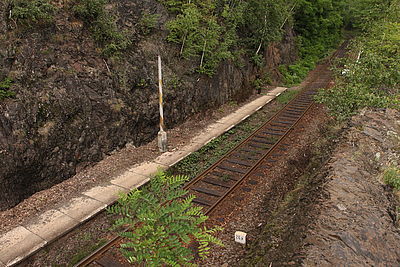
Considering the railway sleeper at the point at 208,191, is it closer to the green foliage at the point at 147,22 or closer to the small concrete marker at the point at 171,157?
the small concrete marker at the point at 171,157

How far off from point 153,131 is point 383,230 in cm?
987

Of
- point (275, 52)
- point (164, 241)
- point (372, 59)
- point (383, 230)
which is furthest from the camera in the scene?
point (275, 52)

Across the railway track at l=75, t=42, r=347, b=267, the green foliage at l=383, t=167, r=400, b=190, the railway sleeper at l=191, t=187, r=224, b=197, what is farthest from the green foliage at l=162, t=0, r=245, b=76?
the green foliage at l=383, t=167, r=400, b=190

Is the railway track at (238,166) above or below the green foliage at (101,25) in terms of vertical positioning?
below

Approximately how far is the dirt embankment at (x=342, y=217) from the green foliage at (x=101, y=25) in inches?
372

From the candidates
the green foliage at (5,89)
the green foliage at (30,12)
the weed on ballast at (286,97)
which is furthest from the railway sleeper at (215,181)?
the weed on ballast at (286,97)

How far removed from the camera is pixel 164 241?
13.4ft

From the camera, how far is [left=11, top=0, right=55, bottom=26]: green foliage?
31.1ft

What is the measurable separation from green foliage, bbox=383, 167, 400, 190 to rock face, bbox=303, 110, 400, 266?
0.22 meters

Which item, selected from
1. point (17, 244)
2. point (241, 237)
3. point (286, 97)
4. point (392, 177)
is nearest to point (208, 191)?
point (241, 237)

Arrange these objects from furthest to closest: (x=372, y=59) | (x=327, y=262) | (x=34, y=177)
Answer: (x=372, y=59) → (x=34, y=177) → (x=327, y=262)

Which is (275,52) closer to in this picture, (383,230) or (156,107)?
(156,107)

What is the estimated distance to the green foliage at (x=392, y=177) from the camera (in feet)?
22.4

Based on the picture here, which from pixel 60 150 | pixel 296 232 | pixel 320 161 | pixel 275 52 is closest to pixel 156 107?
pixel 60 150
